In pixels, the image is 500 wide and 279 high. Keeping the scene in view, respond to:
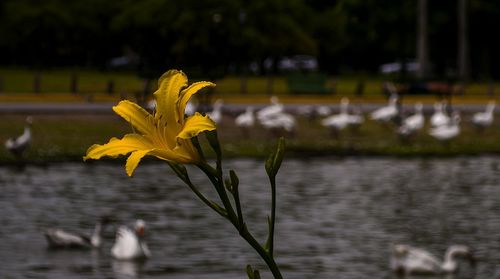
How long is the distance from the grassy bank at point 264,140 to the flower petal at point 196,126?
85.3 ft

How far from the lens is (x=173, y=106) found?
13.7 feet

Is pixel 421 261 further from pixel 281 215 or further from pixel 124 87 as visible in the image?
pixel 124 87

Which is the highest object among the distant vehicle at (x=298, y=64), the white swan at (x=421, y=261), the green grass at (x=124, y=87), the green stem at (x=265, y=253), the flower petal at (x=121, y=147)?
the flower petal at (x=121, y=147)

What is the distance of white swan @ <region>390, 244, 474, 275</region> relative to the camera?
17.0m

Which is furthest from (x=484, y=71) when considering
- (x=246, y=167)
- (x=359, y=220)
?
(x=359, y=220)

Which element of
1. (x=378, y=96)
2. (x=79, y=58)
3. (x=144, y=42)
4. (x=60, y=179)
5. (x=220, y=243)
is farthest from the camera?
(x=79, y=58)

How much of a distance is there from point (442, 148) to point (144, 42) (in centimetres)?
1785

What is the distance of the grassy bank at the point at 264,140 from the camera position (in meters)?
32.2

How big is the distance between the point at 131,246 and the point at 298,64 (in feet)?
284

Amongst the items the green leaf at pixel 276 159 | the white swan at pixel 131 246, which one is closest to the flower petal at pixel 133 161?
the green leaf at pixel 276 159

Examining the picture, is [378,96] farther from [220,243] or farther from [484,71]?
[220,243]

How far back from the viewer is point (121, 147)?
13.6 ft

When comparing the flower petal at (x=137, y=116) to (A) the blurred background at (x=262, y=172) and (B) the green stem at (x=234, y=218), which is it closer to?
(B) the green stem at (x=234, y=218)

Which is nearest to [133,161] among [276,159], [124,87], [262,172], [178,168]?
[178,168]
